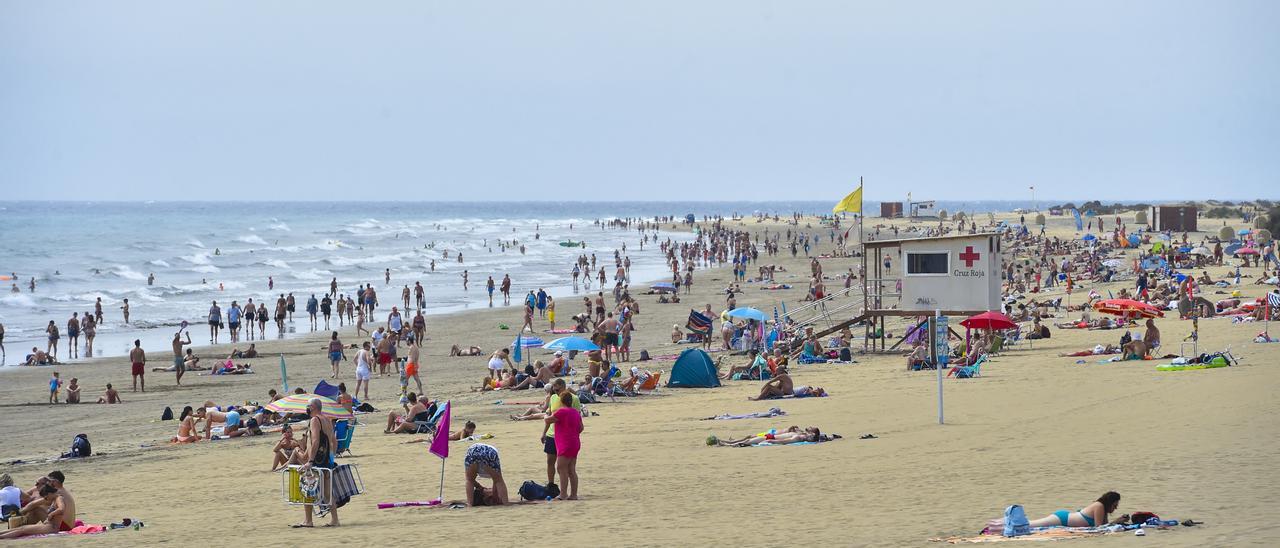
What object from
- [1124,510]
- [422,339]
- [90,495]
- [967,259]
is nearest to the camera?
[1124,510]

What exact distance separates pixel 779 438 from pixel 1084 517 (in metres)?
5.70

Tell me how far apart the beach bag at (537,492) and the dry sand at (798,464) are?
259 mm

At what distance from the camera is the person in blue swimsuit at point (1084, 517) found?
30.1 ft

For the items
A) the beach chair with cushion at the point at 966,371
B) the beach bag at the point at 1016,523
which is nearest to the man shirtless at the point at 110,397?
the beach chair with cushion at the point at 966,371

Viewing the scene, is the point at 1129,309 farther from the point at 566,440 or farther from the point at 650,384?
the point at 566,440

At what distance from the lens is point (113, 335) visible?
3575cm

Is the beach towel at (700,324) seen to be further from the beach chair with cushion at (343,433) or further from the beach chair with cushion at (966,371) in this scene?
the beach chair with cushion at (343,433)

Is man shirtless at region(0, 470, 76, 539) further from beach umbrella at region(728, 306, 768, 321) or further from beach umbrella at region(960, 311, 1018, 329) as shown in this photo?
beach umbrella at region(728, 306, 768, 321)

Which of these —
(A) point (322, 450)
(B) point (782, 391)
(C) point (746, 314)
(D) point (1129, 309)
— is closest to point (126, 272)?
(C) point (746, 314)

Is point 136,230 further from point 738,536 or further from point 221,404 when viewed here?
point 738,536

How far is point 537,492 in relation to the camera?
1189cm

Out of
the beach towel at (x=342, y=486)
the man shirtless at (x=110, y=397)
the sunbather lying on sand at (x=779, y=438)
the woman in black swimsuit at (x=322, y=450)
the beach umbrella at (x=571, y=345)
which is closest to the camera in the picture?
the woman in black swimsuit at (x=322, y=450)

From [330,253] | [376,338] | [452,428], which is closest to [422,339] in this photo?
[376,338]

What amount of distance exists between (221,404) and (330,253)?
60.0 meters
